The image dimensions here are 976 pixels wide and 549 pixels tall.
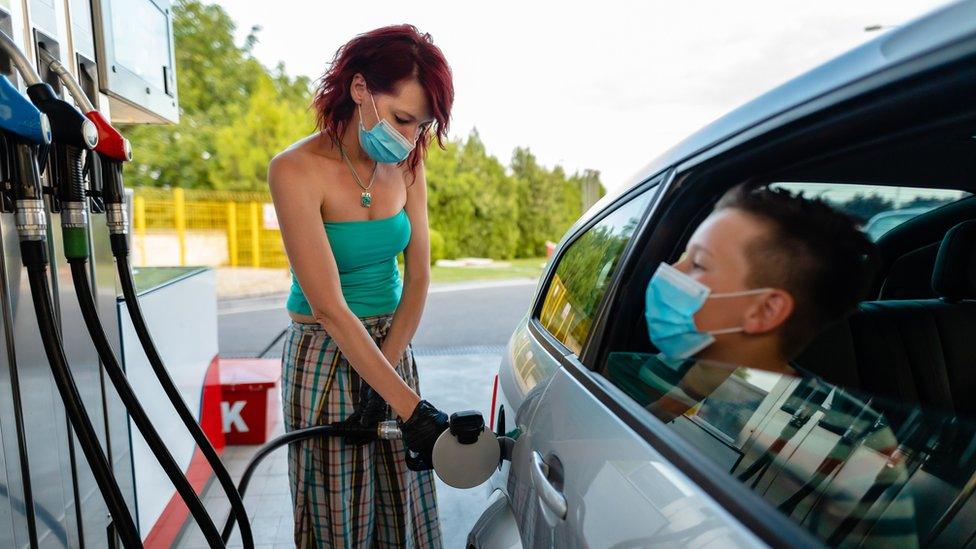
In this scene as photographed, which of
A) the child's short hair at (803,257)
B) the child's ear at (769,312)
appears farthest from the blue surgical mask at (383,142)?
the child's ear at (769,312)

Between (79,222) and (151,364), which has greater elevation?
(79,222)

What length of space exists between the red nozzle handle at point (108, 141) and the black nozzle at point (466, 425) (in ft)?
2.83

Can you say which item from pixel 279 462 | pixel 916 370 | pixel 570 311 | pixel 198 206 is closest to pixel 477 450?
pixel 570 311

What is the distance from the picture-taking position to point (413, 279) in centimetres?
186

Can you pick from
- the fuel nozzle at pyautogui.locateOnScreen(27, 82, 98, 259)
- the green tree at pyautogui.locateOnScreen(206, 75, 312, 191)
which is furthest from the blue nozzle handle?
the green tree at pyautogui.locateOnScreen(206, 75, 312, 191)

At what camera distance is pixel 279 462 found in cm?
356

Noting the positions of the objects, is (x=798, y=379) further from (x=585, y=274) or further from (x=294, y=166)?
(x=294, y=166)

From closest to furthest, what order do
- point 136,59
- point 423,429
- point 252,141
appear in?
1. point 423,429
2. point 136,59
3. point 252,141

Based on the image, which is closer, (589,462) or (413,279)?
(589,462)

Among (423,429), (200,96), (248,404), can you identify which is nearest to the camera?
(423,429)

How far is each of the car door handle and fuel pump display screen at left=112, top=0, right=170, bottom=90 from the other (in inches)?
66.3

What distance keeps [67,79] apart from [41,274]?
1.73 ft

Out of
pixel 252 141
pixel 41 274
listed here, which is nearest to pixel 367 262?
pixel 41 274

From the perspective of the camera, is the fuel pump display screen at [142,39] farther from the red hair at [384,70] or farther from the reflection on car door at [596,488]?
the reflection on car door at [596,488]
